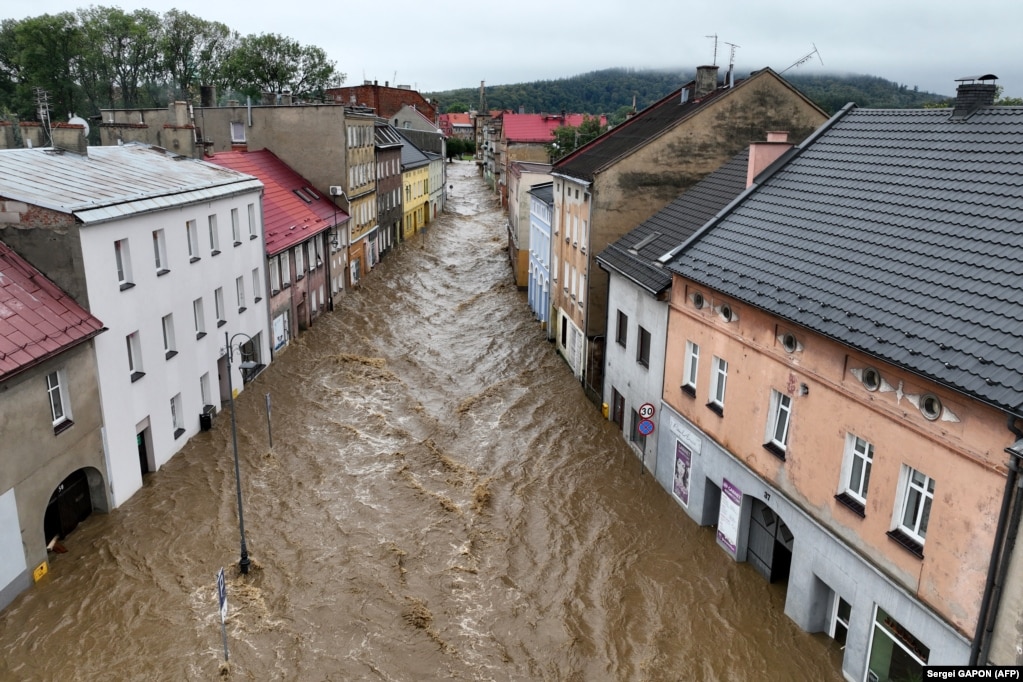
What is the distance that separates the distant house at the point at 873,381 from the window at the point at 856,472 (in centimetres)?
3

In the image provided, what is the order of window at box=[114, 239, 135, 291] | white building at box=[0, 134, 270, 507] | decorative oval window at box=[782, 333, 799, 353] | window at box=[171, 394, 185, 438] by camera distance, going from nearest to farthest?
decorative oval window at box=[782, 333, 799, 353] < white building at box=[0, 134, 270, 507] < window at box=[114, 239, 135, 291] < window at box=[171, 394, 185, 438]

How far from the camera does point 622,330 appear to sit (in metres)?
22.3

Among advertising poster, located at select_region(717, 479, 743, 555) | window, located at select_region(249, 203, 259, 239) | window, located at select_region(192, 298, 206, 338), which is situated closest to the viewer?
advertising poster, located at select_region(717, 479, 743, 555)

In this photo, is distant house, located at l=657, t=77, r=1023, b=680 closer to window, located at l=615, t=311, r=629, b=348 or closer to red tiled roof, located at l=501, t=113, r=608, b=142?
window, located at l=615, t=311, r=629, b=348

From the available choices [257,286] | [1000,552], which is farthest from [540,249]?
[1000,552]

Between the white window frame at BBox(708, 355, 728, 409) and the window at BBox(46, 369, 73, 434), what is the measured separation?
44.6 feet

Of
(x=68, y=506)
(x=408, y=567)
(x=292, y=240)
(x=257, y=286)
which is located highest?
(x=292, y=240)

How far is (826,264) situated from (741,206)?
4.18 meters

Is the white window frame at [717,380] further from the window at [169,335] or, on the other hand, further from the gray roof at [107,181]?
the window at [169,335]

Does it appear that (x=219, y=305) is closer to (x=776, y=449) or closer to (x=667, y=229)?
(x=667, y=229)

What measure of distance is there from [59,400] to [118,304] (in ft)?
9.33

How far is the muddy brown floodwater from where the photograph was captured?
1349cm

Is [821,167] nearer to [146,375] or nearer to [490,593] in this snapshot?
[490,593]

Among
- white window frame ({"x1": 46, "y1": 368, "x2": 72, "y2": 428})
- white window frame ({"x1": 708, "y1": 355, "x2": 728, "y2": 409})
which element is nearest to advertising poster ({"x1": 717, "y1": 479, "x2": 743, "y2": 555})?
white window frame ({"x1": 708, "y1": 355, "x2": 728, "y2": 409})
